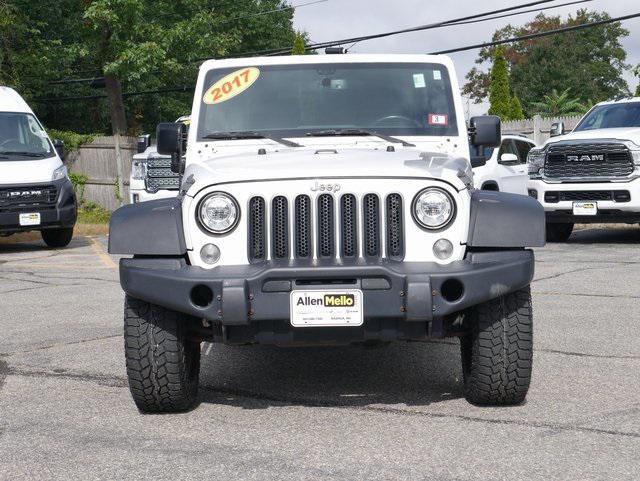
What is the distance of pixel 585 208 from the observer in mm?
16344

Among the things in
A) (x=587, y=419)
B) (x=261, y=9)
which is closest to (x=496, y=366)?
(x=587, y=419)

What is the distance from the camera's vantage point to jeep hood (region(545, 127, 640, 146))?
1608cm

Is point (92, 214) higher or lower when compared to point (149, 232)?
lower

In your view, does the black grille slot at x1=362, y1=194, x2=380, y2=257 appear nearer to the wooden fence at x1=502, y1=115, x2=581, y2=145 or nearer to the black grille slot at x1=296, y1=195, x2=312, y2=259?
the black grille slot at x1=296, y1=195, x2=312, y2=259

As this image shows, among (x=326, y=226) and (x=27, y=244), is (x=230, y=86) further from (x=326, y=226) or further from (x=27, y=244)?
(x=27, y=244)

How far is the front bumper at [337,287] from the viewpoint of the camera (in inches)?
214

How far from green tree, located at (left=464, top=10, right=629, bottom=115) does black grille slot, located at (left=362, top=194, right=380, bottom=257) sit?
238 feet

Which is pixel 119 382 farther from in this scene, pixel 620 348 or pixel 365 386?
pixel 620 348

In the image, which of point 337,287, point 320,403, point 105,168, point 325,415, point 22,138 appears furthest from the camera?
point 105,168

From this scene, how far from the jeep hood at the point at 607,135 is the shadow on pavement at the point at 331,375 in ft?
29.2

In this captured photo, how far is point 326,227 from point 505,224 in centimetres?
87

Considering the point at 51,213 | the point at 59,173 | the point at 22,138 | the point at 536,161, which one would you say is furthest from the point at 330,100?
the point at 22,138

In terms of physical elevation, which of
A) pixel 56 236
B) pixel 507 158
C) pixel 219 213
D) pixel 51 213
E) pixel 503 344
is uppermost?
pixel 219 213

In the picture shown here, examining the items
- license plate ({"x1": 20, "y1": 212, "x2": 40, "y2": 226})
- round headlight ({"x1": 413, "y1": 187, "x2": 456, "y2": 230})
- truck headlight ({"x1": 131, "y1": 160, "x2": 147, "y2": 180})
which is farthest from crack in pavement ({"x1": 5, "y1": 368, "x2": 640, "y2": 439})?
truck headlight ({"x1": 131, "y1": 160, "x2": 147, "y2": 180})
